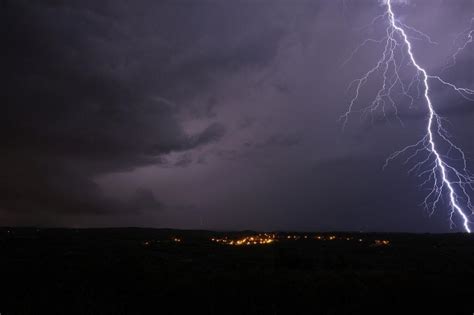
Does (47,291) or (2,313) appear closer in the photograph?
(2,313)

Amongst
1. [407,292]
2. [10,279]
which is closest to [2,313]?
[10,279]

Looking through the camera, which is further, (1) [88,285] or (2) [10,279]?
(2) [10,279]

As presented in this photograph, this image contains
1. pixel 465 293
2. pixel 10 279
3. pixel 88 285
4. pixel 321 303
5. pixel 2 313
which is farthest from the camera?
pixel 10 279

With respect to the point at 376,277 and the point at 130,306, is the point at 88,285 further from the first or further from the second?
the point at 376,277

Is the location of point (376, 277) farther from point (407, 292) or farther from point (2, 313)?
point (2, 313)

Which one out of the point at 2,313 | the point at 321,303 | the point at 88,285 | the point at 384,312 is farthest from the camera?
the point at 88,285

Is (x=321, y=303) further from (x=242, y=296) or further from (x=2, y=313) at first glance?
(x=2, y=313)

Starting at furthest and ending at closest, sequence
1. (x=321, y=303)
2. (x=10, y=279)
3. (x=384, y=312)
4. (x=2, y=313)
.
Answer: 1. (x=10, y=279)
2. (x=321, y=303)
3. (x=384, y=312)
4. (x=2, y=313)

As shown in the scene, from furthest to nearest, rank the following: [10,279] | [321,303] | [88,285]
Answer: [10,279], [88,285], [321,303]

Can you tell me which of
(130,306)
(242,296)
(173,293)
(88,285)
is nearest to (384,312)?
(242,296)
